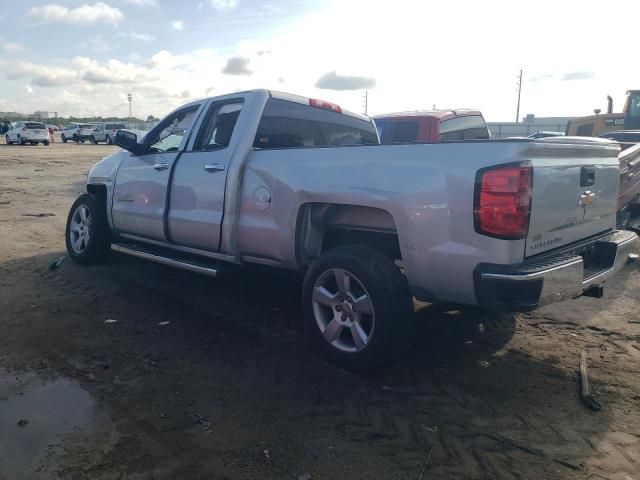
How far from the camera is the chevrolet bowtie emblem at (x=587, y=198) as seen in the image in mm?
3732

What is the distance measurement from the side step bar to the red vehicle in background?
5224mm

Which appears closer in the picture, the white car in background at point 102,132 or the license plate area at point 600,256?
the license plate area at point 600,256

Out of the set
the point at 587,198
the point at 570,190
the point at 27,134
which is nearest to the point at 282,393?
the point at 570,190

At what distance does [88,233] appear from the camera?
6.55 m

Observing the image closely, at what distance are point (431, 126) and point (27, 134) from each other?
3656 cm

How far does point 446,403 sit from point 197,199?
2870 millimetres

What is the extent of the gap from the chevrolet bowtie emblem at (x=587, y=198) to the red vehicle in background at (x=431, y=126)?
5645 mm

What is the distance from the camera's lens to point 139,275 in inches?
244

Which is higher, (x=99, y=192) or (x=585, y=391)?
(x=99, y=192)

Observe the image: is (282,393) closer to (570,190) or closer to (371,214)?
(371,214)

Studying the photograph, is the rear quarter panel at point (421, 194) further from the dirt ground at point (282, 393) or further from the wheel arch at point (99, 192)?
the wheel arch at point (99, 192)

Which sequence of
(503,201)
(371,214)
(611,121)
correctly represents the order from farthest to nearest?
(611,121) → (371,214) → (503,201)

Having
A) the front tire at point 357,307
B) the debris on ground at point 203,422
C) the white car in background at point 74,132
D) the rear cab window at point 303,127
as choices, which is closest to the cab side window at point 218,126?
the rear cab window at point 303,127

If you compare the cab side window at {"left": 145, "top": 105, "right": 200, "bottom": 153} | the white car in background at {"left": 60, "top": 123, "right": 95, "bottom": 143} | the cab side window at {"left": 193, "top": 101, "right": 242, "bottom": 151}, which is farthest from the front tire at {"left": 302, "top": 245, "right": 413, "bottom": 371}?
the white car in background at {"left": 60, "top": 123, "right": 95, "bottom": 143}
